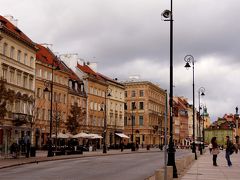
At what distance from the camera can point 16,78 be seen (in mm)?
56125

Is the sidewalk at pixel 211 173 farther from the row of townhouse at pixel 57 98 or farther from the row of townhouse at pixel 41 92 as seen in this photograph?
the row of townhouse at pixel 41 92

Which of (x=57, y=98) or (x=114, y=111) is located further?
(x=114, y=111)

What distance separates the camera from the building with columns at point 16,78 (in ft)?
171

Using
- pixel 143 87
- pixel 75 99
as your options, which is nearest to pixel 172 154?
pixel 75 99

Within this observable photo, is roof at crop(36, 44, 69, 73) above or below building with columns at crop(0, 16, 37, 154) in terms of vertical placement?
above

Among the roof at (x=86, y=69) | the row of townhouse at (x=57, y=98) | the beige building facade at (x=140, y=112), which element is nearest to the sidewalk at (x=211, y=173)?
the row of townhouse at (x=57, y=98)

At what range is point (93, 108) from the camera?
82.9 m

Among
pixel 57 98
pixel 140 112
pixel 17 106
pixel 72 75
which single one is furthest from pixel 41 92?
pixel 140 112

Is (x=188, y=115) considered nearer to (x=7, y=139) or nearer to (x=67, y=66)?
(x=67, y=66)

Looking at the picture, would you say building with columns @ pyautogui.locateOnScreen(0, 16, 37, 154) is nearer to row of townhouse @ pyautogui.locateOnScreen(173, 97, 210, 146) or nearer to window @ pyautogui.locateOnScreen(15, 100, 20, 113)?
window @ pyautogui.locateOnScreen(15, 100, 20, 113)

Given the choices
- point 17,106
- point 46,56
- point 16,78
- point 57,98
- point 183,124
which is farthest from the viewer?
point 183,124

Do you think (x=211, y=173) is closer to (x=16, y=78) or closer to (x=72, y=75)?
(x=16, y=78)

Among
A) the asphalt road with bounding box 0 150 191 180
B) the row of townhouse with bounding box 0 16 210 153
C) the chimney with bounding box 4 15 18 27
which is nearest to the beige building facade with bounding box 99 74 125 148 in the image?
the row of townhouse with bounding box 0 16 210 153

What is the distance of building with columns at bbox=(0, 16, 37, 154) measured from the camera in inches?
2057
